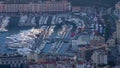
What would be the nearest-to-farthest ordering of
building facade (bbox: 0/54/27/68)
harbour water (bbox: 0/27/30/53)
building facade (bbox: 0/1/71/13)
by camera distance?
building facade (bbox: 0/54/27/68), harbour water (bbox: 0/27/30/53), building facade (bbox: 0/1/71/13)

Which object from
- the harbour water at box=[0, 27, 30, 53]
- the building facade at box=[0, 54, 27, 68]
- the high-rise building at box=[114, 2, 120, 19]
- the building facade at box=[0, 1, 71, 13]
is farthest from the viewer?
the building facade at box=[0, 1, 71, 13]

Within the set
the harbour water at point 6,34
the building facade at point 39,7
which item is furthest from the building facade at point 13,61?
the building facade at point 39,7

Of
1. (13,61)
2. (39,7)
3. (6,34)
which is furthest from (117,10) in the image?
(13,61)

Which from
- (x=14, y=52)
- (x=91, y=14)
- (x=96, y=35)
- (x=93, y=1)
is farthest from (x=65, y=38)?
(x=93, y=1)

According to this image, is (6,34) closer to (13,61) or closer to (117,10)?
(117,10)

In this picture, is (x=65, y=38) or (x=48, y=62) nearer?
(x=48, y=62)

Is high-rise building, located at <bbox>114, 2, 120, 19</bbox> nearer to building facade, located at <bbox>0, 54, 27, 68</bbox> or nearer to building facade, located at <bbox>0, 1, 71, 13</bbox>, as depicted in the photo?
building facade, located at <bbox>0, 1, 71, 13</bbox>

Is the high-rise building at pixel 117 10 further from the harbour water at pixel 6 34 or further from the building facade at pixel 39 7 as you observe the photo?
the harbour water at pixel 6 34

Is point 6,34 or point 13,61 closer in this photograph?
point 13,61

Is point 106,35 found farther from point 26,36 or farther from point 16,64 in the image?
point 16,64

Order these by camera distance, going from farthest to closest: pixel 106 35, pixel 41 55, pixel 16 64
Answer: pixel 106 35 < pixel 41 55 < pixel 16 64

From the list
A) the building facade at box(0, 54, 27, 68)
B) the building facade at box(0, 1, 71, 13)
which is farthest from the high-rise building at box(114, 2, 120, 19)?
the building facade at box(0, 54, 27, 68)
